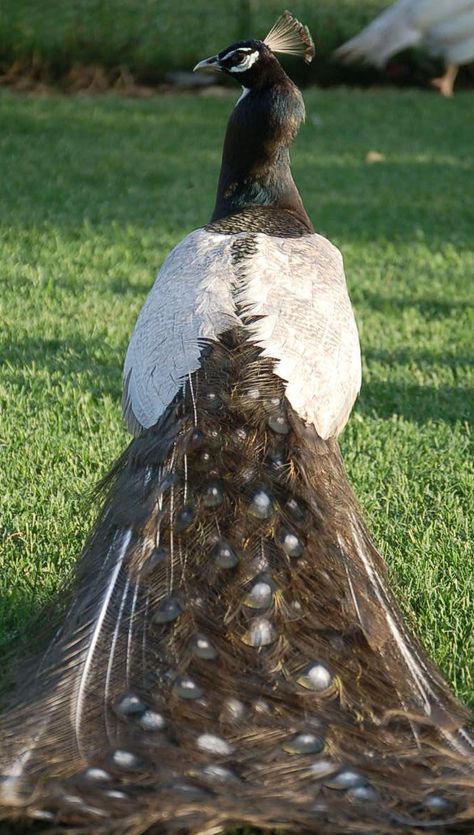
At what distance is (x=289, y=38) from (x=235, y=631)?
10.1ft

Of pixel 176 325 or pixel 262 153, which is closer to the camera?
pixel 176 325

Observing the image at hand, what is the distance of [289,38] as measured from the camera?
201 inches

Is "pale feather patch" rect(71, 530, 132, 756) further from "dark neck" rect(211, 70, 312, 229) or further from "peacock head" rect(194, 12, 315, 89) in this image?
"peacock head" rect(194, 12, 315, 89)

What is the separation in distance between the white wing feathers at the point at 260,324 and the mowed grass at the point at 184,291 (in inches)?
19.0

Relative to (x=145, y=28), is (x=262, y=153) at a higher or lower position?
higher

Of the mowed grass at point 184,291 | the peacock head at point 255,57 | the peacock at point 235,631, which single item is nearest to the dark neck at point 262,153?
the peacock head at point 255,57

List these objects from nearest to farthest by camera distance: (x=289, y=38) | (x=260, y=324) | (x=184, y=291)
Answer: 1. (x=260, y=324)
2. (x=184, y=291)
3. (x=289, y=38)

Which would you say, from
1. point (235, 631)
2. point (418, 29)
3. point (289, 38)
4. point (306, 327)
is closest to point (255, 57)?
point (289, 38)

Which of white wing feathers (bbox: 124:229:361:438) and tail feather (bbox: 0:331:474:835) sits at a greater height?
white wing feathers (bbox: 124:229:361:438)

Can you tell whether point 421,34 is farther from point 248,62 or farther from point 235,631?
point 235,631

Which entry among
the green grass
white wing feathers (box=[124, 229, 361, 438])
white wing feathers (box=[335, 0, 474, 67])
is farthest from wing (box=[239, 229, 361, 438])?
white wing feathers (box=[335, 0, 474, 67])

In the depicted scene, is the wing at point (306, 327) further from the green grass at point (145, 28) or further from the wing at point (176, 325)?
the green grass at point (145, 28)

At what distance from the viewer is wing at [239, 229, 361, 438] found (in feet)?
11.3

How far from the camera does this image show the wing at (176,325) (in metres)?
3.44
